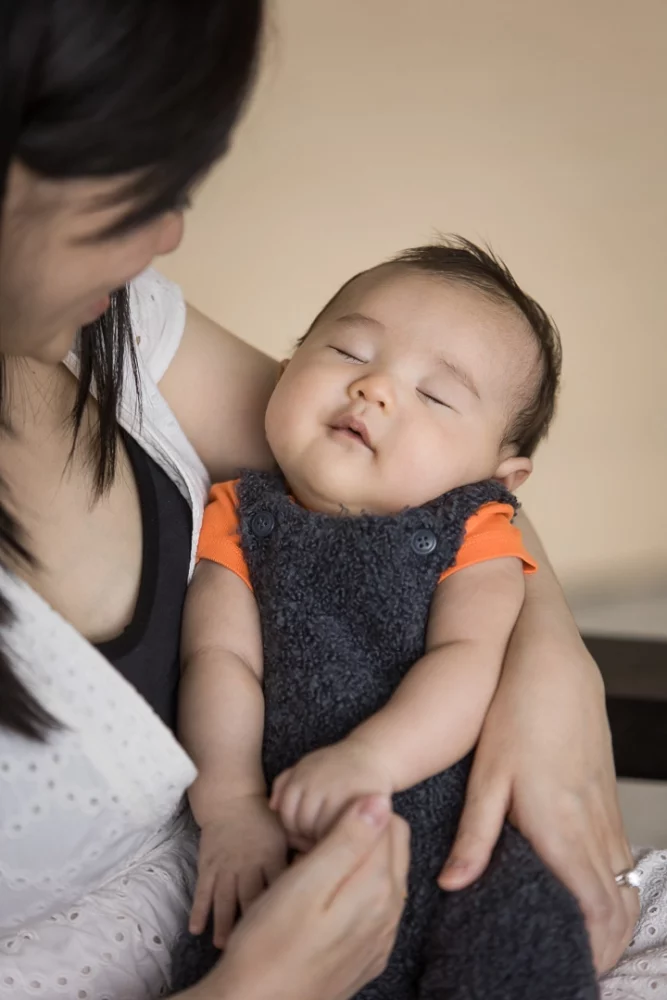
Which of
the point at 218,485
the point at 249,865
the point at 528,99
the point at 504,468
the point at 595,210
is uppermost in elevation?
the point at 528,99

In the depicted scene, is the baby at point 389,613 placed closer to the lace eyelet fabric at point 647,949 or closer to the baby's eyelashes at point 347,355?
the baby's eyelashes at point 347,355

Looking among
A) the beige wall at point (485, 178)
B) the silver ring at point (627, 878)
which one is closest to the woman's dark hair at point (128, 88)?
the silver ring at point (627, 878)

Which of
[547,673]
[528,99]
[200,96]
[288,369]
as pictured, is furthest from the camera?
[528,99]

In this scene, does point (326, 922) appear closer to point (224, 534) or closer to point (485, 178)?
point (224, 534)

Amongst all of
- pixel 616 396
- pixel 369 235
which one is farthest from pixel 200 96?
pixel 616 396

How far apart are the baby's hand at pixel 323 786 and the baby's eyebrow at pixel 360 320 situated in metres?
0.44

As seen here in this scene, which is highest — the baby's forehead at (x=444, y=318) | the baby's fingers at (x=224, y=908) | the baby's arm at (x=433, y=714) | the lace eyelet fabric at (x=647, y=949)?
the baby's forehead at (x=444, y=318)

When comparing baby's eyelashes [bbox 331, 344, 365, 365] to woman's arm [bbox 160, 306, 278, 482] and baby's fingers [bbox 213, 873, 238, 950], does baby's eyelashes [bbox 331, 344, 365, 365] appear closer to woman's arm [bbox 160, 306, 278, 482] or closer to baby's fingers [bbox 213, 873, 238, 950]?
woman's arm [bbox 160, 306, 278, 482]

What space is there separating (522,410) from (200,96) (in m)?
A: 0.58

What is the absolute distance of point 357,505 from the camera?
1009 mm

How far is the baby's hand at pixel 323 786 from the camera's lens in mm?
783

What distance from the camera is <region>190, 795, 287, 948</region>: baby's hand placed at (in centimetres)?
81

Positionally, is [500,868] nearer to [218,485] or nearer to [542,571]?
[542,571]

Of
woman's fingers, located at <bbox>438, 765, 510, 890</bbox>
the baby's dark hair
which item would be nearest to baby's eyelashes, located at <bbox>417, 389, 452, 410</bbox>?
the baby's dark hair
